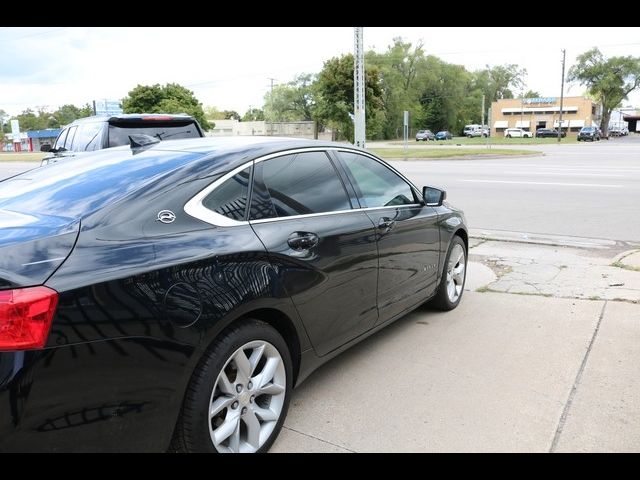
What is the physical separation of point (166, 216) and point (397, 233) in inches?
74.3

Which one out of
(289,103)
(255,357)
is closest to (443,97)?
(289,103)

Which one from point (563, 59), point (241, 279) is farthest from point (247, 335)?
point (563, 59)

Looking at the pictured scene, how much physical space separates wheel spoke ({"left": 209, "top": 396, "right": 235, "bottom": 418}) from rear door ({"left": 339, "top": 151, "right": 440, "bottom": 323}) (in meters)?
1.47

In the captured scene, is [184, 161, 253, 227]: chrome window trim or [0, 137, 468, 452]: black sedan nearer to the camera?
[0, 137, 468, 452]: black sedan

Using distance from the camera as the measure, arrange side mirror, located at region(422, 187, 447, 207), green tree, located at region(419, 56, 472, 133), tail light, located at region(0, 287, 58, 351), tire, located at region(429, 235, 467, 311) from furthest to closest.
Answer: green tree, located at region(419, 56, 472, 133)
tire, located at region(429, 235, 467, 311)
side mirror, located at region(422, 187, 447, 207)
tail light, located at region(0, 287, 58, 351)

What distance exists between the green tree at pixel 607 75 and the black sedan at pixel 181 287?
87.9 m

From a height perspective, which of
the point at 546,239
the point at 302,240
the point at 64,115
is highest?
the point at 64,115

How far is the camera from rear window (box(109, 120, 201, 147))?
8188 mm

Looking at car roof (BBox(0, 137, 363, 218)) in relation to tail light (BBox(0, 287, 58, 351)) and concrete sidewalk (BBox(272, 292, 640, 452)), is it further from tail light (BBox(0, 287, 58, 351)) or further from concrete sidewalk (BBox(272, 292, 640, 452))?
concrete sidewalk (BBox(272, 292, 640, 452))

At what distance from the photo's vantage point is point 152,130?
8.46m

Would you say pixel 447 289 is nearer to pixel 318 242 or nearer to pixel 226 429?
pixel 318 242

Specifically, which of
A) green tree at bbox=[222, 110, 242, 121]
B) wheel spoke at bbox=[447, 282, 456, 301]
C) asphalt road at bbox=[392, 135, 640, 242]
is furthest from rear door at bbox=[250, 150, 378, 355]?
green tree at bbox=[222, 110, 242, 121]

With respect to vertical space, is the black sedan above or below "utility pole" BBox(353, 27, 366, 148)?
below

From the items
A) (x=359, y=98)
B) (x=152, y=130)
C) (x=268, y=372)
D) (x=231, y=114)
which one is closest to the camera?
(x=268, y=372)
